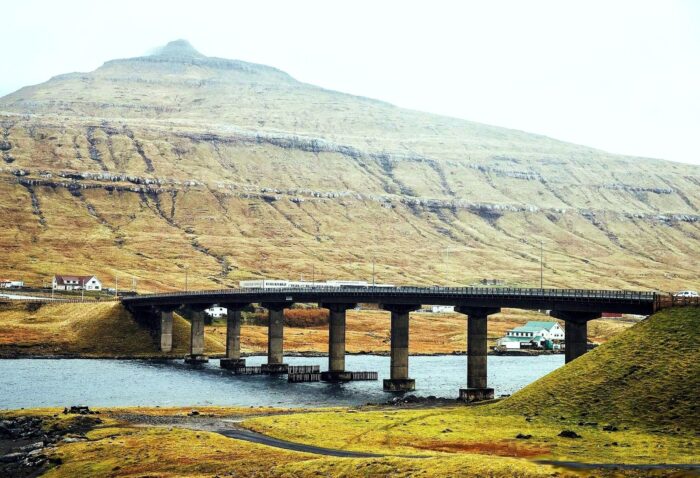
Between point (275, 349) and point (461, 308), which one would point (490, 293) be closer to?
point (461, 308)

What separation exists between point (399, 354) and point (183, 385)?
3408cm

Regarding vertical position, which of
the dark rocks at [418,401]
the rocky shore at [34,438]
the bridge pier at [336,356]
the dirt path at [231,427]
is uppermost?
the bridge pier at [336,356]

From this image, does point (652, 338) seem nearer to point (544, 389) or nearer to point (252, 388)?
point (544, 389)

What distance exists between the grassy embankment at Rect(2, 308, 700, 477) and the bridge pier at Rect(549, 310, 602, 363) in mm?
16742

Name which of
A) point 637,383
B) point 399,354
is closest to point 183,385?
point 399,354

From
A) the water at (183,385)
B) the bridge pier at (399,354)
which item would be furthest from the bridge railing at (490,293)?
the water at (183,385)

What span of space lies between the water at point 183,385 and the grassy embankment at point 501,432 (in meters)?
19.2

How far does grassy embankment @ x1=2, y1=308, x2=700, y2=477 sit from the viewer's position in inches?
3113

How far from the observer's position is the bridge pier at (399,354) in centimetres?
A: 15438

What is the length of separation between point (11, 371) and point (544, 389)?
102296mm

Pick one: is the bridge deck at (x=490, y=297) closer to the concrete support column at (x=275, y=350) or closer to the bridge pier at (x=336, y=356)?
the bridge pier at (x=336, y=356)

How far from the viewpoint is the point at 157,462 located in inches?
3371

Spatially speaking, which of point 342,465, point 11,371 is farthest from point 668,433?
point 11,371

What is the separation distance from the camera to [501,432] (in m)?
95.3
